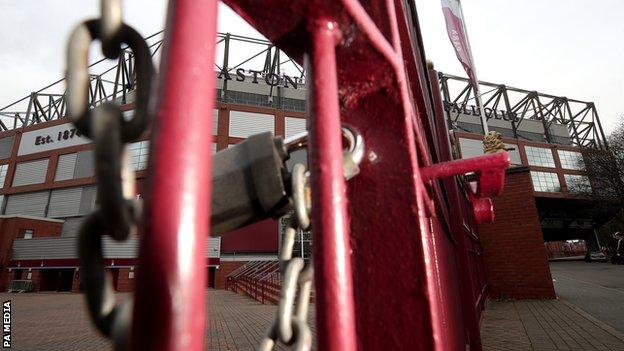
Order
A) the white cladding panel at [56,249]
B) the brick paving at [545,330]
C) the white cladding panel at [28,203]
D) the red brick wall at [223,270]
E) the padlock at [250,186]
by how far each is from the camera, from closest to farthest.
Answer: the padlock at [250,186]
the brick paving at [545,330]
the white cladding panel at [56,249]
the red brick wall at [223,270]
the white cladding panel at [28,203]

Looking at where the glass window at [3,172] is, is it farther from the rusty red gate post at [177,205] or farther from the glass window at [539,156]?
the glass window at [539,156]

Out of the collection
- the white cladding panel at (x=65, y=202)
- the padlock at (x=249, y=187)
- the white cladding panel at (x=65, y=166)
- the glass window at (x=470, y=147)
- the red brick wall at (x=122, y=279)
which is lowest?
the red brick wall at (x=122, y=279)

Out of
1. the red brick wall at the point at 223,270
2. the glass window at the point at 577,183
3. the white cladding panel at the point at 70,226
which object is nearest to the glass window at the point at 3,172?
the white cladding panel at the point at 70,226

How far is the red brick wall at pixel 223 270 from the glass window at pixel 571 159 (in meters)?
32.1

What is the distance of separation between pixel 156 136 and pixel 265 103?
2981cm

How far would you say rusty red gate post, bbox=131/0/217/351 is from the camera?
0.35 metres

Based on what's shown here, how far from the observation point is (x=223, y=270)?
19609 mm

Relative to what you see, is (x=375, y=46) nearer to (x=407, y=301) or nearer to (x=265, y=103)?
(x=407, y=301)

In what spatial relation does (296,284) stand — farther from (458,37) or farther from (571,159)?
(571,159)

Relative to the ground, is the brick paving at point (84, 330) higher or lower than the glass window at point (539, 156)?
lower

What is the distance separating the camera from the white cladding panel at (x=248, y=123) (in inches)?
997

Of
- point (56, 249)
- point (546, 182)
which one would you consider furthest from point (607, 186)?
point (56, 249)

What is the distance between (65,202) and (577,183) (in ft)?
139

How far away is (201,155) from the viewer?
398 mm
